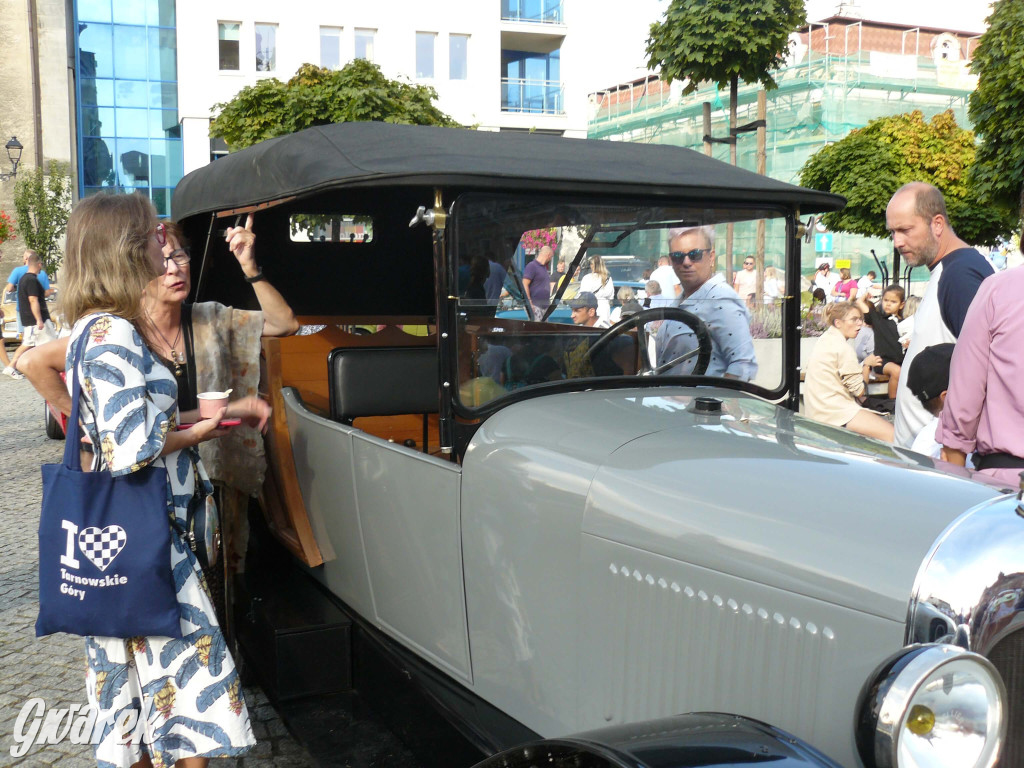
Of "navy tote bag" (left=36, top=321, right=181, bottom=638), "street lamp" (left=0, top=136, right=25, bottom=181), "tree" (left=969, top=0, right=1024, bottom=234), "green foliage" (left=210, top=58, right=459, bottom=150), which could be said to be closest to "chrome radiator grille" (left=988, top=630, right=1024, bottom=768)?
"navy tote bag" (left=36, top=321, right=181, bottom=638)

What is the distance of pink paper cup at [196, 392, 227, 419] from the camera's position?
7.77 feet

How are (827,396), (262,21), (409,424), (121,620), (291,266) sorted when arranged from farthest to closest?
1. (262,21)
2. (827,396)
3. (291,266)
4. (409,424)
5. (121,620)

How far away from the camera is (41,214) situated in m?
25.1

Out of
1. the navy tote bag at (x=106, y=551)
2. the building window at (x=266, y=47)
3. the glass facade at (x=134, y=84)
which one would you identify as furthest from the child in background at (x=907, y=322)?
the glass facade at (x=134, y=84)

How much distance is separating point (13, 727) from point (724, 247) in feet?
9.44

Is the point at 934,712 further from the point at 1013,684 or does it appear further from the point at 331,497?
the point at 331,497

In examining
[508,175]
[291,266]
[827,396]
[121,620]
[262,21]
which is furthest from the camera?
[262,21]

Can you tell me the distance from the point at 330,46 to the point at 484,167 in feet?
94.6

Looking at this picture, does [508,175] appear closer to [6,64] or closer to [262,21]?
[262,21]

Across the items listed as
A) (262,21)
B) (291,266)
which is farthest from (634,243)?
(262,21)

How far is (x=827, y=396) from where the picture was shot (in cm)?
517

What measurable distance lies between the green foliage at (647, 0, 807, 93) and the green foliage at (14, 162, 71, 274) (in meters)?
19.9

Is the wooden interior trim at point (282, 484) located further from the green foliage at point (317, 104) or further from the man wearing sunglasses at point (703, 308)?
the green foliage at point (317, 104)

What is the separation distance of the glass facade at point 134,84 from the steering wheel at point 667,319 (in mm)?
31793
